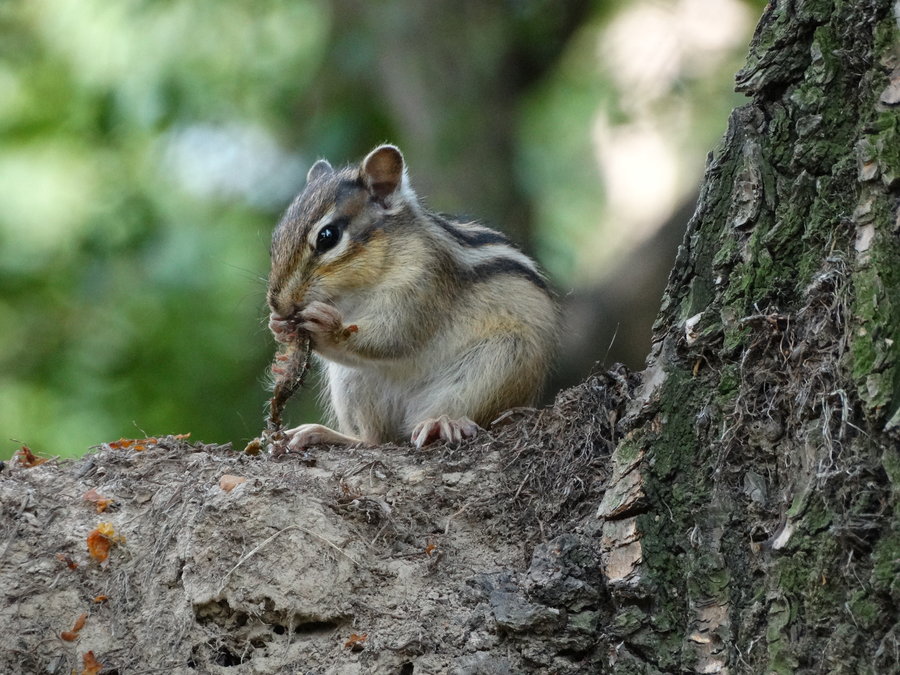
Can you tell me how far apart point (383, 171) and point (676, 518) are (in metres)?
3.43

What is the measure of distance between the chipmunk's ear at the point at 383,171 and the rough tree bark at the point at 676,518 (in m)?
2.51

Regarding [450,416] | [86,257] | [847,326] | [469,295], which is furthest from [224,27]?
[847,326]

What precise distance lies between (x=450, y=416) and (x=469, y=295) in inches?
32.2

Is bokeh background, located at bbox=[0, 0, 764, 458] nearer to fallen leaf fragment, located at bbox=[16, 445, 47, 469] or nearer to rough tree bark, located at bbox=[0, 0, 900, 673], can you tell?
fallen leaf fragment, located at bbox=[16, 445, 47, 469]

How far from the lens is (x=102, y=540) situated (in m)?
4.12

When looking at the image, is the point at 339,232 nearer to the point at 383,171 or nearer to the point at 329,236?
the point at 329,236

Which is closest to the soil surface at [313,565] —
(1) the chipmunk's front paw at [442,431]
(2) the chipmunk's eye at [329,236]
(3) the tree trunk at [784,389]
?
(3) the tree trunk at [784,389]

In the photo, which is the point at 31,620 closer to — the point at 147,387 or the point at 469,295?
the point at 469,295

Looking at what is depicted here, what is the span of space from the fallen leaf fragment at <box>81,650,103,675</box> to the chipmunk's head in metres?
2.39

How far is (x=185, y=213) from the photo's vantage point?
433 inches

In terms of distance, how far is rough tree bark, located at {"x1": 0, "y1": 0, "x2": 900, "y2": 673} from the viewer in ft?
10.5

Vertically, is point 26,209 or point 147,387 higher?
point 26,209

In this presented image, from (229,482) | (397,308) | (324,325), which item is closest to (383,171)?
(397,308)

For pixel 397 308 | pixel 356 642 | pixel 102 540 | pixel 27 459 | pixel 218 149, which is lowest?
pixel 356 642
